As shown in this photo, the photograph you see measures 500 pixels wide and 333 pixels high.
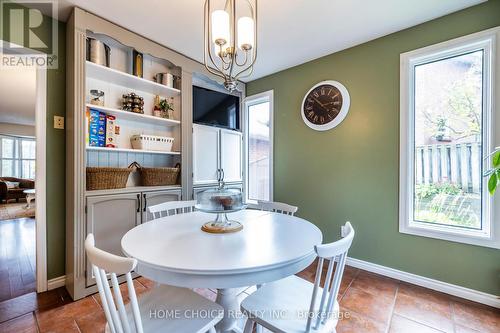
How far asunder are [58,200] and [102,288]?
168 centimetres

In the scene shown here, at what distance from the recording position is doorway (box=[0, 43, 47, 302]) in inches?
74.8

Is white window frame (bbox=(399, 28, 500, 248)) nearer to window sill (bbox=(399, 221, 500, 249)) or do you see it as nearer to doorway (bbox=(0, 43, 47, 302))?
window sill (bbox=(399, 221, 500, 249))

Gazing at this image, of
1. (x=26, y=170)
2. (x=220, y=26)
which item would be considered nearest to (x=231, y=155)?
(x=220, y=26)

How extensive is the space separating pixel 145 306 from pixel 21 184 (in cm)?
753

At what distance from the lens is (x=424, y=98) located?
2137 mm

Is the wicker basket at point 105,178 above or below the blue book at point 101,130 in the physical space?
below

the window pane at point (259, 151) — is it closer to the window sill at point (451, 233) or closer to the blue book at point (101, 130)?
the window sill at point (451, 233)

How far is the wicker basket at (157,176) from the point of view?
2340mm

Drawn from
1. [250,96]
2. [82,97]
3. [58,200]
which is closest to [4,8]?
[82,97]

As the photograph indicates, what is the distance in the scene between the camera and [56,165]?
6.52 feet

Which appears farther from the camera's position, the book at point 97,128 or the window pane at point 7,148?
the window pane at point 7,148

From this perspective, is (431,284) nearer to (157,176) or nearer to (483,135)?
(483,135)

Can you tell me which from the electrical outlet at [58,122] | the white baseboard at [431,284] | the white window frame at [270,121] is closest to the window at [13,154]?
the electrical outlet at [58,122]

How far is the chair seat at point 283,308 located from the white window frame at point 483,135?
1.54 meters
